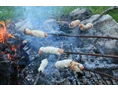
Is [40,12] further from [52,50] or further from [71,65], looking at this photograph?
[71,65]

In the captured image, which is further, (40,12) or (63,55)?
(40,12)

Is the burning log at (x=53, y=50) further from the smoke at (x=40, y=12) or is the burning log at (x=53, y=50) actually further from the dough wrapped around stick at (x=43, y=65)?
the smoke at (x=40, y=12)

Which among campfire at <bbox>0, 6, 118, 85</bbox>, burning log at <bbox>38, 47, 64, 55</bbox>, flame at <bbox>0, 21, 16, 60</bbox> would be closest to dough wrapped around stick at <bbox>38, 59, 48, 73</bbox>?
campfire at <bbox>0, 6, 118, 85</bbox>

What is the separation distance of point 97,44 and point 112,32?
0.40 meters

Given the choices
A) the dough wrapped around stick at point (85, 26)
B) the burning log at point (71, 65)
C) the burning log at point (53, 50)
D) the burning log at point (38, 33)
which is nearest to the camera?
the burning log at point (71, 65)

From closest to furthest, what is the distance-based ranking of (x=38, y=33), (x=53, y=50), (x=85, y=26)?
(x=53, y=50), (x=38, y=33), (x=85, y=26)

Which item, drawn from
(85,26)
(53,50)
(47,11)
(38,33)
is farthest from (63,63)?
(47,11)

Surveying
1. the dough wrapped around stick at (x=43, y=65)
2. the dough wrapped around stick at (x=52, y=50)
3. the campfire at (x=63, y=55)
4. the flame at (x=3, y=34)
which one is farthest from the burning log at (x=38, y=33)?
the dough wrapped around stick at (x=43, y=65)

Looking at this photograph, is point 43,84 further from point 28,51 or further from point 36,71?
point 28,51

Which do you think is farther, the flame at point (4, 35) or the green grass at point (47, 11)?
the green grass at point (47, 11)

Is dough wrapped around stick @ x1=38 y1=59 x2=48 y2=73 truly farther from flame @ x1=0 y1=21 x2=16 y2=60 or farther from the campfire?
flame @ x1=0 y1=21 x2=16 y2=60

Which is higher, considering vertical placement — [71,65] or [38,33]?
[38,33]

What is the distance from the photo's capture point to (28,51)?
542 cm

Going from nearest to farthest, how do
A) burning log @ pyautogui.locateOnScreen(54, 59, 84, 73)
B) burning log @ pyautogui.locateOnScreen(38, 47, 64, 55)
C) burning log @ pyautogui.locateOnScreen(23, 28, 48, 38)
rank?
burning log @ pyautogui.locateOnScreen(54, 59, 84, 73)
burning log @ pyautogui.locateOnScreen(38, 47, 64, 55)
burning log @ pyautogui.locateOnScreen(23, 28, 48, 38)
